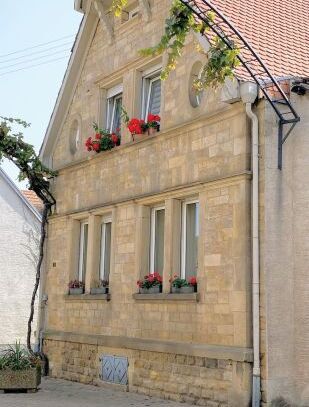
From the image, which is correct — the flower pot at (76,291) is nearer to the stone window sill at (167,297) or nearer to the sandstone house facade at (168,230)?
the sandstone house facade at (168,230)

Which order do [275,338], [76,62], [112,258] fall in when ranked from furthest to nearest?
1. [76,62]
2. [112,258]
3. [275,338]

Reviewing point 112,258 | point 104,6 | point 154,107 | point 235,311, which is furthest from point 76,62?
point 235,311

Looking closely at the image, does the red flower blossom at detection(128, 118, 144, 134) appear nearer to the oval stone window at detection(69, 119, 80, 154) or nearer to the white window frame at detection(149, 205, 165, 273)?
the white window frame at detection(149, 205, 165, 273)

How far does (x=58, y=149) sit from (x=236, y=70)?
6.75 meters

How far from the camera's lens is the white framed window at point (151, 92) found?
13.8 meters

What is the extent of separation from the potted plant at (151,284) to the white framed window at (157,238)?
0.96ft

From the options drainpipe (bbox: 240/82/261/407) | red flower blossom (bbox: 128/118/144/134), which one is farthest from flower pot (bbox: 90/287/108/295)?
drainpipe (bbox: 240/82/261/407)

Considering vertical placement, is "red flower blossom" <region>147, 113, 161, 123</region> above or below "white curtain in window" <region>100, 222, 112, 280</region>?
above

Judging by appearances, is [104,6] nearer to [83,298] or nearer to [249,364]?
[83,298]

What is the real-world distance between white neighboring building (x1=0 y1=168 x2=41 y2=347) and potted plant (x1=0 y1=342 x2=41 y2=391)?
34.4ft

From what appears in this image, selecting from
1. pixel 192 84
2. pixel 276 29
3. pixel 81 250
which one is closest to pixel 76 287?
pixel 81 250

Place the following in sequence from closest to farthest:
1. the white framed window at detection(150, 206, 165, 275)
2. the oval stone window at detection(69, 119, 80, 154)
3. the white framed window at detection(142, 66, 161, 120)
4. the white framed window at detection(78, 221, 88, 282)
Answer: the white framed window at detection(150, 206, 165, 275), the white framed window at detection(142, 66, 161, 120), the white framed window at detection(78, 221, 88, 282), the oval stone window at detection(69, 119, 80, 154)

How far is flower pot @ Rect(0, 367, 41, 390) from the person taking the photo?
12.4 metres

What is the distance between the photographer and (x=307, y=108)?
35.0 ft
